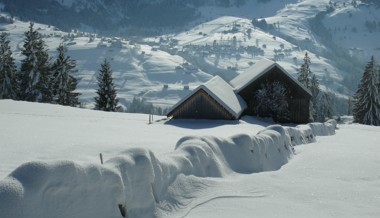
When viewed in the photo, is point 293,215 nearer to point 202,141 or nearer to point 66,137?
point 202,141

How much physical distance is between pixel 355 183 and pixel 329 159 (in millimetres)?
3684

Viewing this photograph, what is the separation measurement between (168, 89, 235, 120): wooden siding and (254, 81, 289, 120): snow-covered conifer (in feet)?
18.8

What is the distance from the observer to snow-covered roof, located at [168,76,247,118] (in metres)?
34.9

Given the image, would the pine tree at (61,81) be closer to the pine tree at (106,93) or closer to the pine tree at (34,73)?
the pine tree at (34,73)

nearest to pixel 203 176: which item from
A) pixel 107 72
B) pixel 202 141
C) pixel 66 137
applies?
pixel 202 141

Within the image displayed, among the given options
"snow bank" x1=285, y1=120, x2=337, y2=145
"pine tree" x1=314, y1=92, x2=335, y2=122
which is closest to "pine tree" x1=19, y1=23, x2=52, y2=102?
"snow bank" x1=285, y1=120, x2=337, y2=145

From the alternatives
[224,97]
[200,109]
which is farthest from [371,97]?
[200,109]

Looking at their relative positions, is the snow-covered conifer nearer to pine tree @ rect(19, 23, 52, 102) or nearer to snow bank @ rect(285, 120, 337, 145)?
snow bank @ rect(285, 120, 337, 145)

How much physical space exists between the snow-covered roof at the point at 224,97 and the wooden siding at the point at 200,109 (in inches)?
19.6

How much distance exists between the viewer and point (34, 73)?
47.5 m

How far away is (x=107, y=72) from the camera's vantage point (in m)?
50.8

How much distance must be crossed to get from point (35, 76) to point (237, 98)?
24913 mm

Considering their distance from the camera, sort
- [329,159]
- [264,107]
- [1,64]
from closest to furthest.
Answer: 1. [329,159]
2. [264,107]
3. [1,64]

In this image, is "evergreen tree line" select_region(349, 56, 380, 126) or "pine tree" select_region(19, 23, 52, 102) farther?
"evergreen tree line" select_region(349, 56, 380, 126)
